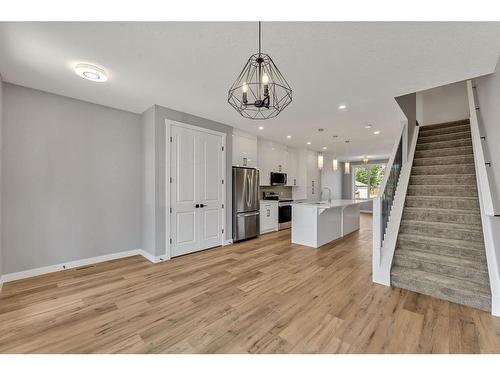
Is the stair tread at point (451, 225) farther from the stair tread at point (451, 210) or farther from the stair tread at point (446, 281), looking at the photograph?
the stair tread at point (446, 281)

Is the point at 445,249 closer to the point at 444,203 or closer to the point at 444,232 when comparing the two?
the point at 444,232

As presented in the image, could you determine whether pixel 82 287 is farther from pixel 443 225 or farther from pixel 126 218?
pixel 443 225

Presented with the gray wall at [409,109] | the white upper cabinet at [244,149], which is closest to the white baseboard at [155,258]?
the white upper cabinet at [244,149]

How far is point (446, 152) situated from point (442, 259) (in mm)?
2457

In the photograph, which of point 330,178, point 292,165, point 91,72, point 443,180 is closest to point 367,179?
point 330,178

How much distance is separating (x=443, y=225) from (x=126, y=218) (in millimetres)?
5027

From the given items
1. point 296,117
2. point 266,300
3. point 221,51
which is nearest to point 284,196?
point 296,117

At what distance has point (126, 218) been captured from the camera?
3889 millimetres

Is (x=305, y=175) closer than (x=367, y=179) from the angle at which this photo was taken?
Yes

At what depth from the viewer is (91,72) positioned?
2.43 m

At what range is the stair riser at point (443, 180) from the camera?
11.0ft

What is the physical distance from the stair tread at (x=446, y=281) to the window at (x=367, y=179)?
28.9 ft
